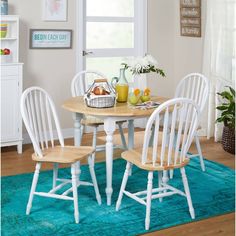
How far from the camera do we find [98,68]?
6.42m

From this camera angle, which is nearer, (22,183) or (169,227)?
(169,227)

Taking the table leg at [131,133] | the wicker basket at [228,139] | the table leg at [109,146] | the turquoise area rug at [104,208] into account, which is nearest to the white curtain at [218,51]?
the wicker basket at [228,139]

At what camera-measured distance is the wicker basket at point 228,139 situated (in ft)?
17.7

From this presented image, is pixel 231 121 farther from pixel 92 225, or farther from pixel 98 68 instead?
pixel 92 225

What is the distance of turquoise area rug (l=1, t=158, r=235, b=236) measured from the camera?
3.42 metres

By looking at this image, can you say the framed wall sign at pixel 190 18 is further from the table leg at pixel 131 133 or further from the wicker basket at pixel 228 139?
the table leg at pixel 131 133

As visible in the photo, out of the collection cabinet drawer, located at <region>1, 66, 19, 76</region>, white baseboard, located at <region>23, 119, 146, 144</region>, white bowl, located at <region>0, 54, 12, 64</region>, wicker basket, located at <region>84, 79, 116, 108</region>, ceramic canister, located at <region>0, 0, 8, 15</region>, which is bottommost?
white baseboard, located at <region>23, 119, 146, 144</region>

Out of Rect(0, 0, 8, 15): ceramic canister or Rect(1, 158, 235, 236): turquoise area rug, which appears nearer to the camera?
Rect(1, 158, 235, 236): turquoise area rug

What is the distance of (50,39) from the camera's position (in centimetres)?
590

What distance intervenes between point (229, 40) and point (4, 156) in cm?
283

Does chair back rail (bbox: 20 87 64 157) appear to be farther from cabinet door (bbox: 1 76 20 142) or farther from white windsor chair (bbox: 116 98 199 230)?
cabinet door (bbox: 1 76 20 142)

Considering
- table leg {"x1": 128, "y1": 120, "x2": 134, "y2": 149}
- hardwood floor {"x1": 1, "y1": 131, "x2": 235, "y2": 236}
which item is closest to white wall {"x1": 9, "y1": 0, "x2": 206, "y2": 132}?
hardwood floor {"x1": 1, "y1": 131, "x2": 235, "y2": 236}

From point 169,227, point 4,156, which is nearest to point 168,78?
point 4,156

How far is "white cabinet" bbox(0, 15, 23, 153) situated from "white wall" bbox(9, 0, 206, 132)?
13.1 inches
